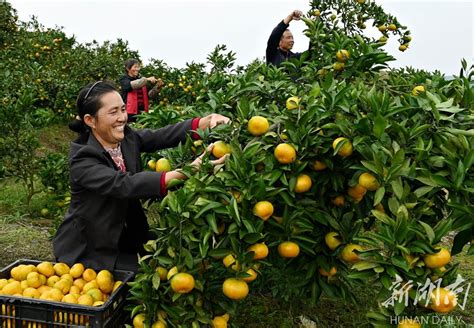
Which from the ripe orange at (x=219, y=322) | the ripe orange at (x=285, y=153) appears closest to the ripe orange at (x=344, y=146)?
the ripe orange at (x=285, y=153)

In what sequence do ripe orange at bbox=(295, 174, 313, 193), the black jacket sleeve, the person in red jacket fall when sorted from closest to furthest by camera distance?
ripe orange at bbox=(295, 174, 313, 193)
the black jacket sleeve
the person in red jacket

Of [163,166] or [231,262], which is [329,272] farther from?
[163,166]

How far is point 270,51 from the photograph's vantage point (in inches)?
208

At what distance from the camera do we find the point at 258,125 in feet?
6.42

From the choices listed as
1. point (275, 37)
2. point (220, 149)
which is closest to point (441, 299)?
point (220, 149)

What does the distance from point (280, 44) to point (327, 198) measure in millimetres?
3426

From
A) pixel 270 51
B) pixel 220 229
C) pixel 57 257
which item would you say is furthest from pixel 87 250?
pixel 270 51

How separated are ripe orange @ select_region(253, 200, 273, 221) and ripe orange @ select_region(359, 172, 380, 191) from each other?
0.31 metres

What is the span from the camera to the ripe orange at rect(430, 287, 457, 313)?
1.60 meters

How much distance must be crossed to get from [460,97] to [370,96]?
17.2 inches

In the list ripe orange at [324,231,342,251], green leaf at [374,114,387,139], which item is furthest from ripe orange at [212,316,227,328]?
green leaf at [374,114,387,139]

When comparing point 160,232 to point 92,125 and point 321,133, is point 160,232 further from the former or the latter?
point 92,125

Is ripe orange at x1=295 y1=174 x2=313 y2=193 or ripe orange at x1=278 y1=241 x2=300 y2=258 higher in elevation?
ripe orange at x1=295 y1=174 x2=313 y2=193

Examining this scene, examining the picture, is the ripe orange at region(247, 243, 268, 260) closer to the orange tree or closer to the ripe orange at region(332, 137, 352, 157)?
the orange tree
